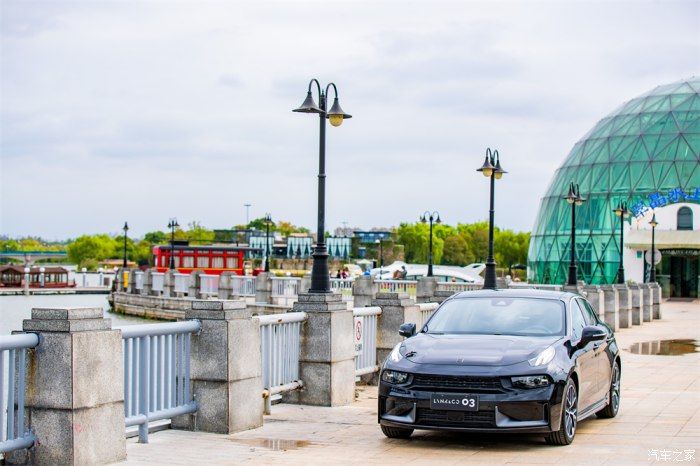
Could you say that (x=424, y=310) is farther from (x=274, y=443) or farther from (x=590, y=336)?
(x=274, y=443)

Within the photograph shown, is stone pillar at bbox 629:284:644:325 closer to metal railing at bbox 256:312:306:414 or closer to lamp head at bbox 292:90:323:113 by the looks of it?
lamp head at bbox 292:90:323:113

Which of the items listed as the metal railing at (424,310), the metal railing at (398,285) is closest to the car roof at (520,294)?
the metal railing at (424,310)

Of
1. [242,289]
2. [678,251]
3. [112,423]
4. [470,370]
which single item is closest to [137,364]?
[112,423]

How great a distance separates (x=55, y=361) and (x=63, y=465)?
90 cm

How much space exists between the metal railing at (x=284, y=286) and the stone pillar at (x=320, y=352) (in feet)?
118

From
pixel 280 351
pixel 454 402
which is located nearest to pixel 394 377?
pixel 454 402

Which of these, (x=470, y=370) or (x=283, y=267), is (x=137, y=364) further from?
(x=283, y=267)

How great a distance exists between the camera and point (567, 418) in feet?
37.3

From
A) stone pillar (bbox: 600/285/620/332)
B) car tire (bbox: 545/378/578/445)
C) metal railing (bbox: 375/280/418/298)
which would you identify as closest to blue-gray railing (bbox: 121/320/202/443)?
car tire (bbox: 545/378/578/445)

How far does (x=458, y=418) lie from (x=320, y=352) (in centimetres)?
424

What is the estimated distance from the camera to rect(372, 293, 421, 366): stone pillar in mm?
17453

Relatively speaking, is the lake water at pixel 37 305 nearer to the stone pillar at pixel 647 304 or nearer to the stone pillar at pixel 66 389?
the stone pillar at pixel 647 304

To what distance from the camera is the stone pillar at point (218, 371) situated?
39.0ft

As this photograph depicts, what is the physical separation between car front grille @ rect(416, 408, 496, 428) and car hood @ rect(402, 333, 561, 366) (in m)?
0.50
